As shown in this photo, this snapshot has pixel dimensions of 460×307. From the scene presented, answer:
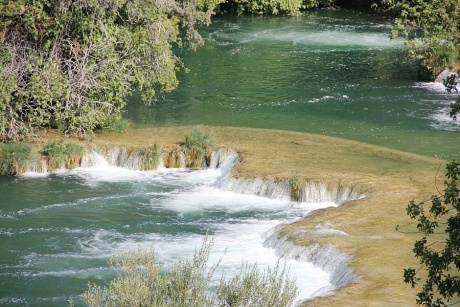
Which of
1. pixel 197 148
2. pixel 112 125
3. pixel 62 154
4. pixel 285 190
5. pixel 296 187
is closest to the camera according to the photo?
pixel 296 187

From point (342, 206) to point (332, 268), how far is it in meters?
3.08

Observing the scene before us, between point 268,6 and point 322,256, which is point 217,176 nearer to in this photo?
point 322,256

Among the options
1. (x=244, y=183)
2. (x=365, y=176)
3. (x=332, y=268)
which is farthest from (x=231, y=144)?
(x=332, y=268)

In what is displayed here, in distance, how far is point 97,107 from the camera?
24.1 meters

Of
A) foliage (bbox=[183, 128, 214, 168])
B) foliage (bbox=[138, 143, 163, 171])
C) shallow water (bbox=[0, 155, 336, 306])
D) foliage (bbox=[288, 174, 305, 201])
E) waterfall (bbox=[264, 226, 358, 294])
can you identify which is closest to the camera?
waterfall (bbox=[264, 226, 358, 294])

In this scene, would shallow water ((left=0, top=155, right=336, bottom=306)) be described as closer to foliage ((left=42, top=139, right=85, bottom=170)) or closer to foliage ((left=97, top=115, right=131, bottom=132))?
foliage ((left=42, top=139, right=85, bottom=170))

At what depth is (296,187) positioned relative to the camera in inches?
778

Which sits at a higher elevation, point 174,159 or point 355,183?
point 355,183

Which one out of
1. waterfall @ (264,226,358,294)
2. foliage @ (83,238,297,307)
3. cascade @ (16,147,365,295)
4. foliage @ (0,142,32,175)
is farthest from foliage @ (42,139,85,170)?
foliage @ (83,238,297,307)

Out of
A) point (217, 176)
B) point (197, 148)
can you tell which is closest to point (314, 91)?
point (197, 148)

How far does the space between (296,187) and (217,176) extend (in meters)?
2.90

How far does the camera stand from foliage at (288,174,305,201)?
19734mm

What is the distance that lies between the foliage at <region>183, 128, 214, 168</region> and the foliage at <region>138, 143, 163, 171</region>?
75 centimetres

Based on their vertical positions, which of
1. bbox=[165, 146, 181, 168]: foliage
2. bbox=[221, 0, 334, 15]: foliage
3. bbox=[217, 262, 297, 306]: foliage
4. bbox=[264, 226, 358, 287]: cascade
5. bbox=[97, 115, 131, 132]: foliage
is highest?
bbox=[221, 0, 334, 15]: foliage
